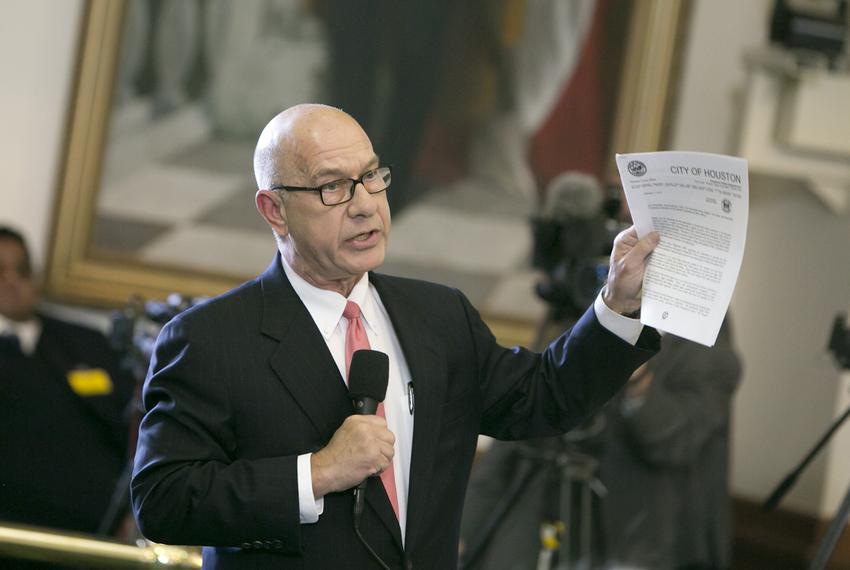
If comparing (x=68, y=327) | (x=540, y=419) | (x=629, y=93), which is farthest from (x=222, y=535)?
(x=629, y=93)

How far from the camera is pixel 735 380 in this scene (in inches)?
160

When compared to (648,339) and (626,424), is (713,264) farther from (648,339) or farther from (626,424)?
(626,424)

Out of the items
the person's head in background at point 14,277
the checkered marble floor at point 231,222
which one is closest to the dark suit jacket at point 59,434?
the person's head in background at point 14,277

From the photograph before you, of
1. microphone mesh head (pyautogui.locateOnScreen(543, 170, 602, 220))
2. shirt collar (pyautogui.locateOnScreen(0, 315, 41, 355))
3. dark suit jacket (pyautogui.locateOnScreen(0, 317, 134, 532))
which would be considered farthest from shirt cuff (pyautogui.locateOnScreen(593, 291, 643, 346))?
shirt collar (pyautogui.locateOnScreen(0, 315, 41, 355))

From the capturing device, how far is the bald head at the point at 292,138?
2.04 meters

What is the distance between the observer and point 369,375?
1.93 metres

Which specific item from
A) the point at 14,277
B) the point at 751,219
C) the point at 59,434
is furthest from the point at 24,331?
the point at 751,219

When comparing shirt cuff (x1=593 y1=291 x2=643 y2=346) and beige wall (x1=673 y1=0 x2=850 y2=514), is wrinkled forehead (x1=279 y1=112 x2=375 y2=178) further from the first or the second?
beige wall (x1=673 y1=0 x2=850 y2=514)

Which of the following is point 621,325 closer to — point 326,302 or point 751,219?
point 326,302

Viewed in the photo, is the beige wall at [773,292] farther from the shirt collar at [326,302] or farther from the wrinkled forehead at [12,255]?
the shirt collar at [326,302]

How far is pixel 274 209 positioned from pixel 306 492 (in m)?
0.50

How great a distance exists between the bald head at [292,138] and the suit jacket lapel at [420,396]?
0.29 m

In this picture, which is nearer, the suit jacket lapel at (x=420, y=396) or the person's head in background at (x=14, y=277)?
the suit jacket lapel at (x=420, y=396)

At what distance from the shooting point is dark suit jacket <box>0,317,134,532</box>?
4.61 m
